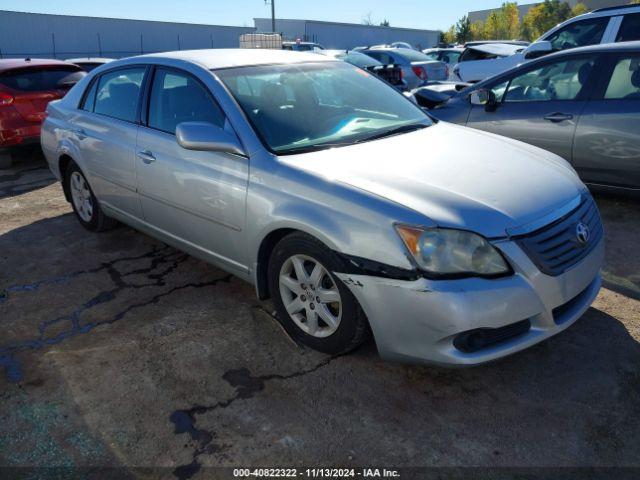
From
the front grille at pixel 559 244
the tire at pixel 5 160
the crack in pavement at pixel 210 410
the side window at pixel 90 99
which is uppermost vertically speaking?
the side window at pixel 90 99

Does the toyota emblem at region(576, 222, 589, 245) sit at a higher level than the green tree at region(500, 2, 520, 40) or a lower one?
lower

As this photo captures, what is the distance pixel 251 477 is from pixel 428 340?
3.09ft

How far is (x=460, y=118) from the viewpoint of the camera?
18.5 feet

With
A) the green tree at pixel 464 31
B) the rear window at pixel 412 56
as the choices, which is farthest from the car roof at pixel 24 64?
the green tree at pixel 464 31

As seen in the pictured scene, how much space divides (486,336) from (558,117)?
3285 mm

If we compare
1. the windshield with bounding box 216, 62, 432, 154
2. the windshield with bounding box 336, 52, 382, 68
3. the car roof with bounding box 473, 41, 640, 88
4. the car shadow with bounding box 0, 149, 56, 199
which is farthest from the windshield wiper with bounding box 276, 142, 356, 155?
the windshield with bounding box 336, 52, 382, 68

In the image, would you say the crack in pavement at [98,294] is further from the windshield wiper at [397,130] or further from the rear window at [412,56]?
the rear window at [412,56]

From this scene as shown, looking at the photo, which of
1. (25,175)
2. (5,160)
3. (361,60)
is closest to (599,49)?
(25,175)

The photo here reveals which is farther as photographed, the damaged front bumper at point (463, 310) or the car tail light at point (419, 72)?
the car tail light at point (419, 72)

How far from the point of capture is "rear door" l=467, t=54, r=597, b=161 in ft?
16.0

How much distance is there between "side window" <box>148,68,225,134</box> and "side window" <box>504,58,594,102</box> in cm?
337

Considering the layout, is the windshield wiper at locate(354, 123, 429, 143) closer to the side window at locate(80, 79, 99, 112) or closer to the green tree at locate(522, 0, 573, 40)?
the side window at locate(80, 79, 99, 112)

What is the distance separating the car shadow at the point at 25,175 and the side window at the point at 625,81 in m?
6.43

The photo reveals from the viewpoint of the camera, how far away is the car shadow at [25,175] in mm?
6656
